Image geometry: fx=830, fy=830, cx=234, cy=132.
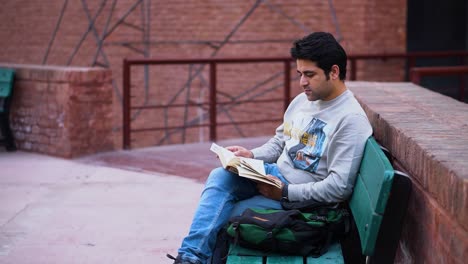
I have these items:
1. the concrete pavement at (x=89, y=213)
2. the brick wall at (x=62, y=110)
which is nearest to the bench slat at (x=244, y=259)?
the concrete pavement at (x=89, y=213)

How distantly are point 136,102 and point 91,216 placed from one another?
8.05 metres

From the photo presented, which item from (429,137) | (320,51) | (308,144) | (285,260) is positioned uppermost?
(320,51)

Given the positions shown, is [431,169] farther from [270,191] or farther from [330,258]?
[270,191]

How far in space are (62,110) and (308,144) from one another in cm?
510

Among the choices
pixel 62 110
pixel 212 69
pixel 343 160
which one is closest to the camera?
pixel 343 160

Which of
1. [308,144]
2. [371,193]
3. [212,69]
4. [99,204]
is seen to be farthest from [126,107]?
[371,193]

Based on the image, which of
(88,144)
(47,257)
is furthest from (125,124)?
(47,257)

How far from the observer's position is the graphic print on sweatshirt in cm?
379

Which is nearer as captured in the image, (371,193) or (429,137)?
(371,193)

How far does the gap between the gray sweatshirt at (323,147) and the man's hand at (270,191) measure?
0.24 ft

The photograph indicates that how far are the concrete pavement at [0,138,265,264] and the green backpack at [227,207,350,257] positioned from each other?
4.82 ft

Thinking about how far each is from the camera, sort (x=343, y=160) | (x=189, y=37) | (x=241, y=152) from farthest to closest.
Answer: (x=189, y=37)
(x=241, y=152)
(x=343, y=160)

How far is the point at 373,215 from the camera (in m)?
2.98

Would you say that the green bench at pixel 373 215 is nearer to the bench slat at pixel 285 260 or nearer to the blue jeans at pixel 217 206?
the bench slat at pixel 285 260
